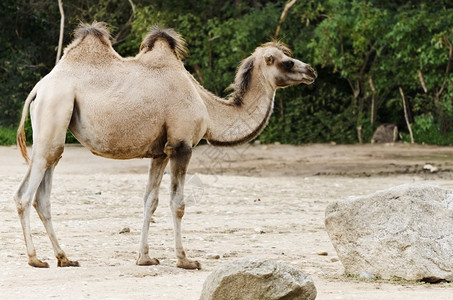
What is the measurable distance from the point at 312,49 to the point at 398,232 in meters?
16.5

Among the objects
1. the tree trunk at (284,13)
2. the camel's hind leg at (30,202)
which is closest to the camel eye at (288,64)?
the camel's hind leg at (30,202)

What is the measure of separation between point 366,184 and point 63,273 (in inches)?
373

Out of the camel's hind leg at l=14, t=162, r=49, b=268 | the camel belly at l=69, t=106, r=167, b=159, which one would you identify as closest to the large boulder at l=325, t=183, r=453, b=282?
the camel belly at l=69, t=106, r=167, b=159

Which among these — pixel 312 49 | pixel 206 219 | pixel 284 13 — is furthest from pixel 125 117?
pixel 312 49

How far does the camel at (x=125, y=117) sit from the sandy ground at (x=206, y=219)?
0.64 m

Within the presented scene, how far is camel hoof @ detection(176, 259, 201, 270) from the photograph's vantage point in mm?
7445

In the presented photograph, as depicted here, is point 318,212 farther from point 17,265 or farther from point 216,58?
point 216,58

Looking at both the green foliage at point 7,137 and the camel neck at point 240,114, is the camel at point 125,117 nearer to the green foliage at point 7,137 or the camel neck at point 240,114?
the camel neck at point 240,114

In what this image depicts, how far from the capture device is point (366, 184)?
15523 mm

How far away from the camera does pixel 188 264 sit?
745 centimetres

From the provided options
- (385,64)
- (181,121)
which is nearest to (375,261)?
(181,121)

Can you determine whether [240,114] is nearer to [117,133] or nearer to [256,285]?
[117,133]

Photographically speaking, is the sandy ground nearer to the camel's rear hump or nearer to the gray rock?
the gray rock

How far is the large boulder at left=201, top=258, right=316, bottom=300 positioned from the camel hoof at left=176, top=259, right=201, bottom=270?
1860 millimetres
